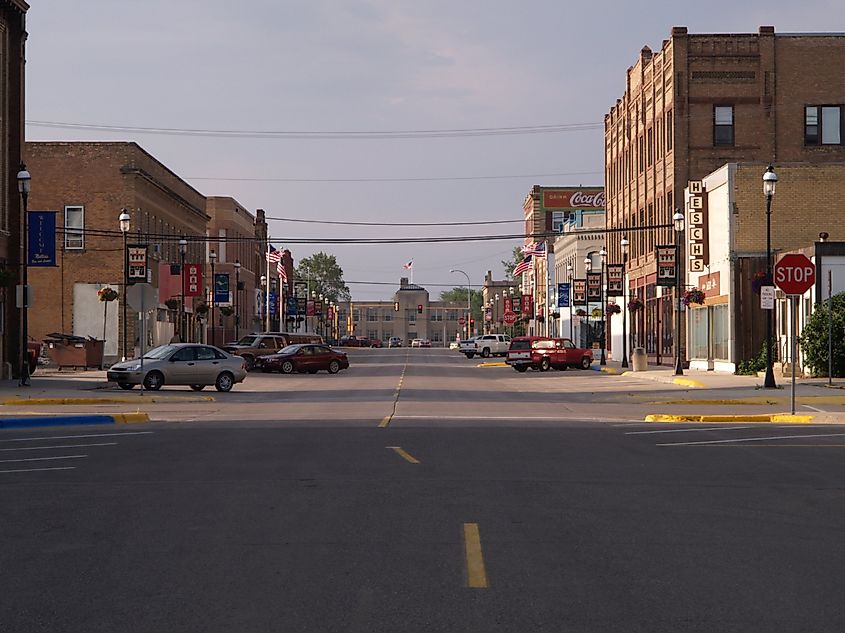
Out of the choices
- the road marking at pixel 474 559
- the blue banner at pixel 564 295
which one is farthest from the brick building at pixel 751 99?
→ the road marking at pixel 474 559

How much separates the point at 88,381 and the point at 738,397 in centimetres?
2125

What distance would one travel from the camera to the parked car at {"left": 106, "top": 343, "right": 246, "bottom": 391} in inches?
1368

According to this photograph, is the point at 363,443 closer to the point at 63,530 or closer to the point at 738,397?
the point at 63,530

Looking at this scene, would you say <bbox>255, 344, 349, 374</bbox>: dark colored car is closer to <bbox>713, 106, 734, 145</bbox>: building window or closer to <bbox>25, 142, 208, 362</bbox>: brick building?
<bbox>25, 142, 208, 362</bbox>: brick building

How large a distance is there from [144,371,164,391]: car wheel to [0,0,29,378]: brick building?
598cm

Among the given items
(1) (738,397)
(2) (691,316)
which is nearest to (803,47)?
(2) (691,316)

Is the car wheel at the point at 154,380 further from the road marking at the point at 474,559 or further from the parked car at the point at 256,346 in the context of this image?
the road marking at the point at 474,559

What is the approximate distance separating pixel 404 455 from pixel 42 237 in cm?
2722

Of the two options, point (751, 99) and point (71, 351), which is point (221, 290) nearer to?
point (71, 351)

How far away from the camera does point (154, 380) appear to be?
3541 cm

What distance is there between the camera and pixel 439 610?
7094 mm

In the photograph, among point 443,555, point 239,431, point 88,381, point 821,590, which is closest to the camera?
point 821,590

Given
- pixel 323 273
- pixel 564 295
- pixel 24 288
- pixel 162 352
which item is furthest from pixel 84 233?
pixel 323 273

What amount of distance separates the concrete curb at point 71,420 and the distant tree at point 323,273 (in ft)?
532
